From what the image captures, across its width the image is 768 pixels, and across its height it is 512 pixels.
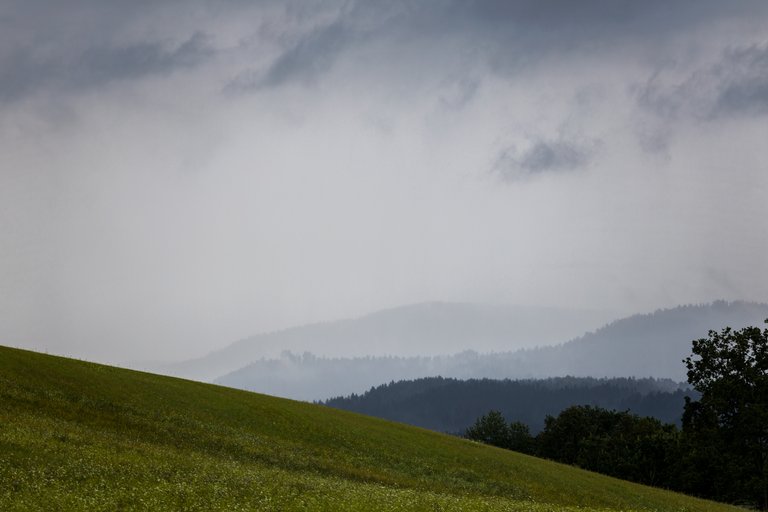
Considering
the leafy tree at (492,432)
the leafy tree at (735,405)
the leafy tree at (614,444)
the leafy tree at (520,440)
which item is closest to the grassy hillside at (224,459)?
the leafy tree at (735,405)

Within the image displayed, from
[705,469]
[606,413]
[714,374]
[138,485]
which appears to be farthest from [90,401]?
[606,413]

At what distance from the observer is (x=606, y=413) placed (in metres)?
167

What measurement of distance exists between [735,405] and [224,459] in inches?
2640

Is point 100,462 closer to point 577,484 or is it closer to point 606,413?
point 577,484

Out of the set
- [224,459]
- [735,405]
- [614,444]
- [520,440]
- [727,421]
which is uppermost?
[735,405]

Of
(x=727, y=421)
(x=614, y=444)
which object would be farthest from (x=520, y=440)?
(x=727, y=421)

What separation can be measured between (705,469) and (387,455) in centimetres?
7911

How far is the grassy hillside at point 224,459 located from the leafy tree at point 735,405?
2378cm

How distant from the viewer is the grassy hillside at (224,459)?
2947cm

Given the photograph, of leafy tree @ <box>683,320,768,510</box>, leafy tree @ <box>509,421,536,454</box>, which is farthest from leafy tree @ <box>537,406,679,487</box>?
leafy tree @ <box>683,320,768,510</box>

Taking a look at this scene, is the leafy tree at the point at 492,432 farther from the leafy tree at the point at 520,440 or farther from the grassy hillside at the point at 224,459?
the grassy hillside at the point at 224,459

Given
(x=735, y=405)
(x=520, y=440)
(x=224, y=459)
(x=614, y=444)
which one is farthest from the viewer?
(x=520, y=440)

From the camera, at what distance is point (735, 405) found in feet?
261

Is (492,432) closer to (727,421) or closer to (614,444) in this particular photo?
(614,444)
